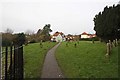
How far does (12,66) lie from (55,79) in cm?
430

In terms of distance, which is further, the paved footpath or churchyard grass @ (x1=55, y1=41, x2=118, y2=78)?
churchyard grass @ (x1=55, y1=41, x2=118, y2=78)

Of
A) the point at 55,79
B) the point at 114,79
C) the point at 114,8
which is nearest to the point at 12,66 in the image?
the point at 55,79

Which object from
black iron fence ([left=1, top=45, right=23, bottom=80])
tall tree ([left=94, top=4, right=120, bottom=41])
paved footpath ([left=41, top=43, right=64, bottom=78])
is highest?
tall tree ([left=94, top=4, right=120, bottom=41])

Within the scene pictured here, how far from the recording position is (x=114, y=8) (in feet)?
128

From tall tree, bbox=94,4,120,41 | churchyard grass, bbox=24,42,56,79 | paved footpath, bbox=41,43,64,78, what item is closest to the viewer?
paved footpath, bbox=41,43,64,78

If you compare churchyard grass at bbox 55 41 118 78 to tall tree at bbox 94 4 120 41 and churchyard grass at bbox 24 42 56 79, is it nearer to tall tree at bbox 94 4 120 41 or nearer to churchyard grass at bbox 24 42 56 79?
churchyard grass at bbox 24 42 56 79

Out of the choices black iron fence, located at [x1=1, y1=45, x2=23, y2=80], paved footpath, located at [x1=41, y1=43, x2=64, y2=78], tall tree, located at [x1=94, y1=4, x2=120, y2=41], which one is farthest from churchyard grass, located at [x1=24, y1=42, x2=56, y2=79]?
tall tree, located at [x1=94, y1=4, x2=120, y2=41]

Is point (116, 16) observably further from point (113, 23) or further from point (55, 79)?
point (55, 79)

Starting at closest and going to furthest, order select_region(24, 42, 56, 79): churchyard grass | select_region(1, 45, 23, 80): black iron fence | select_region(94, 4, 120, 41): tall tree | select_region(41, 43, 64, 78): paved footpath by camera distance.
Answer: select_region(1, 45, 23, 80): black iron fence → select_region(41, 43, 64, 78): paved footpath → select_region(24, 42, 56, 79): churchyard grass → select_region(94, 4, 120, 41): tall tree

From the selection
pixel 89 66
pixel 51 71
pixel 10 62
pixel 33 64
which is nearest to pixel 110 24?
pixel 89 66

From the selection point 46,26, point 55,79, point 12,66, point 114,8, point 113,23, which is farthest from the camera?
point 46,26

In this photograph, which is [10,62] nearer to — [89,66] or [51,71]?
[51,71]

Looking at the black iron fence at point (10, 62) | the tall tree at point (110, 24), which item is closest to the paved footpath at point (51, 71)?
the black iron fence at point (10, 62)

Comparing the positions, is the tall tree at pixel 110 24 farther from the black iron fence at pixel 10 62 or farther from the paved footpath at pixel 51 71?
the black iron fence at pixel 10 62
